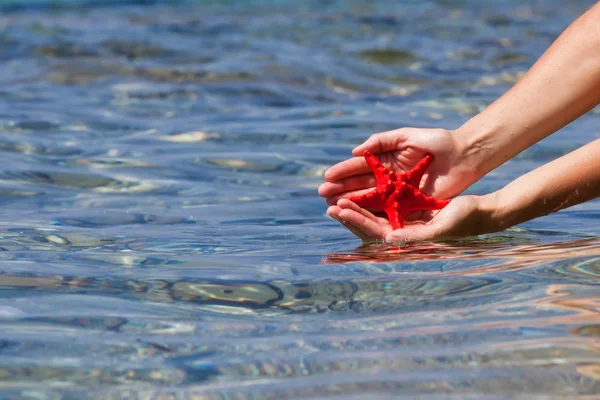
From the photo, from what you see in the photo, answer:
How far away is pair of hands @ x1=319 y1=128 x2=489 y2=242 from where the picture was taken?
3.23m

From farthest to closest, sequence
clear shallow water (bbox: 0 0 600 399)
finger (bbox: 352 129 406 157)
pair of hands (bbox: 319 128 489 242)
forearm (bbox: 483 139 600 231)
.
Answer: finger (bbox: 352 129 406 157)
pair of hands (bbox: 319 128 489 242)
forearm (bbox: 483 139 600 231)
clear shallow water (bbox: 0 0 600 399)

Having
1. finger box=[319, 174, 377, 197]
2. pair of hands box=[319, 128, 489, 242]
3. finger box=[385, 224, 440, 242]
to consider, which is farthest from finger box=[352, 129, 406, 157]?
finger box=[385, 224, 440, 242]

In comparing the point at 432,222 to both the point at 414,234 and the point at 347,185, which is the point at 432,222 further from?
the point at 347,185

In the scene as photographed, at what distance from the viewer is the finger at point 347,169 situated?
3359 mm

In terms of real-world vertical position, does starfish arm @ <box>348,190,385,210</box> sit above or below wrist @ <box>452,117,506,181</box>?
below

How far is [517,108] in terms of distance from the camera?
11.1ft

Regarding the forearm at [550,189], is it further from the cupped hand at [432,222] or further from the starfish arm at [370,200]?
the starfish arm at [370,200]

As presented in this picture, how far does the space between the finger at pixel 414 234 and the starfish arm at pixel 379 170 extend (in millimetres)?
186

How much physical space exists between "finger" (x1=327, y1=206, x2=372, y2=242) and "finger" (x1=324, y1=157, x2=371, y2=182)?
186 millimetres

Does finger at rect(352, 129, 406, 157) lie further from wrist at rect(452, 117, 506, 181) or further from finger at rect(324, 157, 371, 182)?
wrist at rect(452, 117, 506, 181)

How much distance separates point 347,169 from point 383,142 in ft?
0.55

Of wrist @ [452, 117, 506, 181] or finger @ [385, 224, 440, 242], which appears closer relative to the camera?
finger @ [385, 224, 440, 242]

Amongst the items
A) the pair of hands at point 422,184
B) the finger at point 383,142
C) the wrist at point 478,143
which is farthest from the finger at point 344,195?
the wrist at point 478,143

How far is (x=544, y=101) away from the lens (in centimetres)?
334
